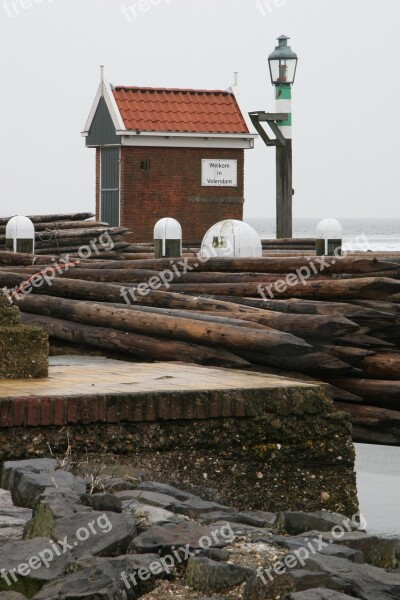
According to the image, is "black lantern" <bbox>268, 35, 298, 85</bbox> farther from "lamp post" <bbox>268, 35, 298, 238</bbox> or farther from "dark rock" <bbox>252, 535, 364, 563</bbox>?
"dark rock" <bbox>252, 535, 364, 563</bbox>

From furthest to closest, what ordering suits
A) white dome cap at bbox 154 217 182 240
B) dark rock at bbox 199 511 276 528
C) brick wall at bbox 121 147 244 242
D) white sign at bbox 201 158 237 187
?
white sign at bbox 201 158 237 187, brick wall at bbox 121 147 244 242, white dome cap at bbox 154 217 182 240, dark rock at bbox 199 511 276 528

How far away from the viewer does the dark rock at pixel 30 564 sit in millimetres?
4621

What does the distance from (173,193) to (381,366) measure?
1900 cm

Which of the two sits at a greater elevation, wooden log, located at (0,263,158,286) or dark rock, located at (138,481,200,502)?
wooden log, located at (0,263,158,286)

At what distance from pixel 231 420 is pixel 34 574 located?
2974 mm

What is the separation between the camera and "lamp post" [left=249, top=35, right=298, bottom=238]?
25.3 metres

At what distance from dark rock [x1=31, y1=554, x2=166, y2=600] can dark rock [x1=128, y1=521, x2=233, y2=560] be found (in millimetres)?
117

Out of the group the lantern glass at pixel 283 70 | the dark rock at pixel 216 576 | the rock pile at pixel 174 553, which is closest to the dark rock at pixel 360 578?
the rock pile at pixel 174 553

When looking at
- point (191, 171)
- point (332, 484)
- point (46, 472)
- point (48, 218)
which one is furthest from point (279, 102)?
point (46, 472)

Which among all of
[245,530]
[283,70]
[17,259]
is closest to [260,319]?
[245,530]

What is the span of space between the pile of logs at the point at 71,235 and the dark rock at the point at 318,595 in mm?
13222

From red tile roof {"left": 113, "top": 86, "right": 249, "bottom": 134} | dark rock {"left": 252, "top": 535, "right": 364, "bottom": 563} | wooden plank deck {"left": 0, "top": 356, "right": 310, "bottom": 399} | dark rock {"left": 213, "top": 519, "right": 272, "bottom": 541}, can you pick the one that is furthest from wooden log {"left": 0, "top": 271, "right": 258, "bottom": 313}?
red tile roof {"left": 113, "top": 86, "right": 249, "bottom": 134}

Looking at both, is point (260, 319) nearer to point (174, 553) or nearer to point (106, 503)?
point (106, 503)

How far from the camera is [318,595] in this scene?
14.0ft
